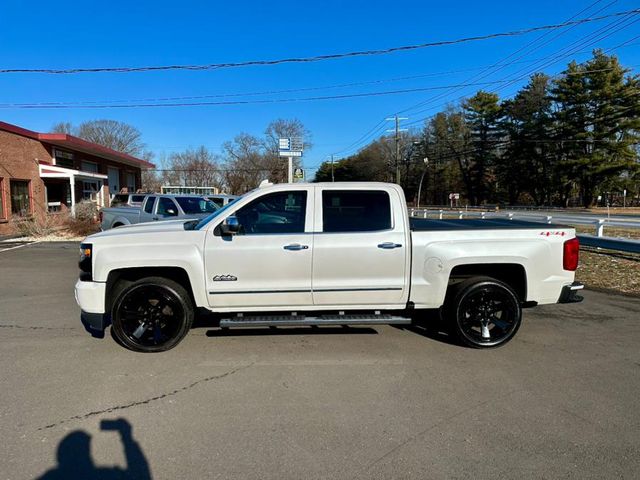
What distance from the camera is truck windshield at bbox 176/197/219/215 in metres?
12.5

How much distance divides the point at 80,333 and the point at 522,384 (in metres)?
5.14

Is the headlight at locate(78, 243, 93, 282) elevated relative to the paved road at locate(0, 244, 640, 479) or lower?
elevated

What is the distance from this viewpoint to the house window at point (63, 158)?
22888 millimetres

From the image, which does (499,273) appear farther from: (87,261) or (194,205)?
(194,205)

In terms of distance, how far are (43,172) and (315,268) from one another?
22.1 metres

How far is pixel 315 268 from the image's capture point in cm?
459

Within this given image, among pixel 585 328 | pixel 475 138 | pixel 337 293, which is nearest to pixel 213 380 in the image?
pixel 337 293

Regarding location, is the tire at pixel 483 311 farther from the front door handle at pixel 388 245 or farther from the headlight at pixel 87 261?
the headlight at pixel 87 261

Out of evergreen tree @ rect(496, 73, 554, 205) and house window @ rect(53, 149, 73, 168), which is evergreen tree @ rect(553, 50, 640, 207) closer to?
evergreen tree @ rect(496, 73, 554, 205)

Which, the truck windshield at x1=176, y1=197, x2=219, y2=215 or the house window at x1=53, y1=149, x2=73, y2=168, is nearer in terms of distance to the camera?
the truck windshield at x1=176, y1=197, x2=219, y2=215

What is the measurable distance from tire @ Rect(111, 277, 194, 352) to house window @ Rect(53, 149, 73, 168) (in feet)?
73.2

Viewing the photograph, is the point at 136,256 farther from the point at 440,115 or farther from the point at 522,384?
the point at 440,115

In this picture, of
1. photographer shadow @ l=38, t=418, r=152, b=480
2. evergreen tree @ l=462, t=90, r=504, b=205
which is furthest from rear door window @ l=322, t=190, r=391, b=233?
evergreen tree @ l=462, t=90, r=504, b=205

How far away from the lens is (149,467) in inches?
108
